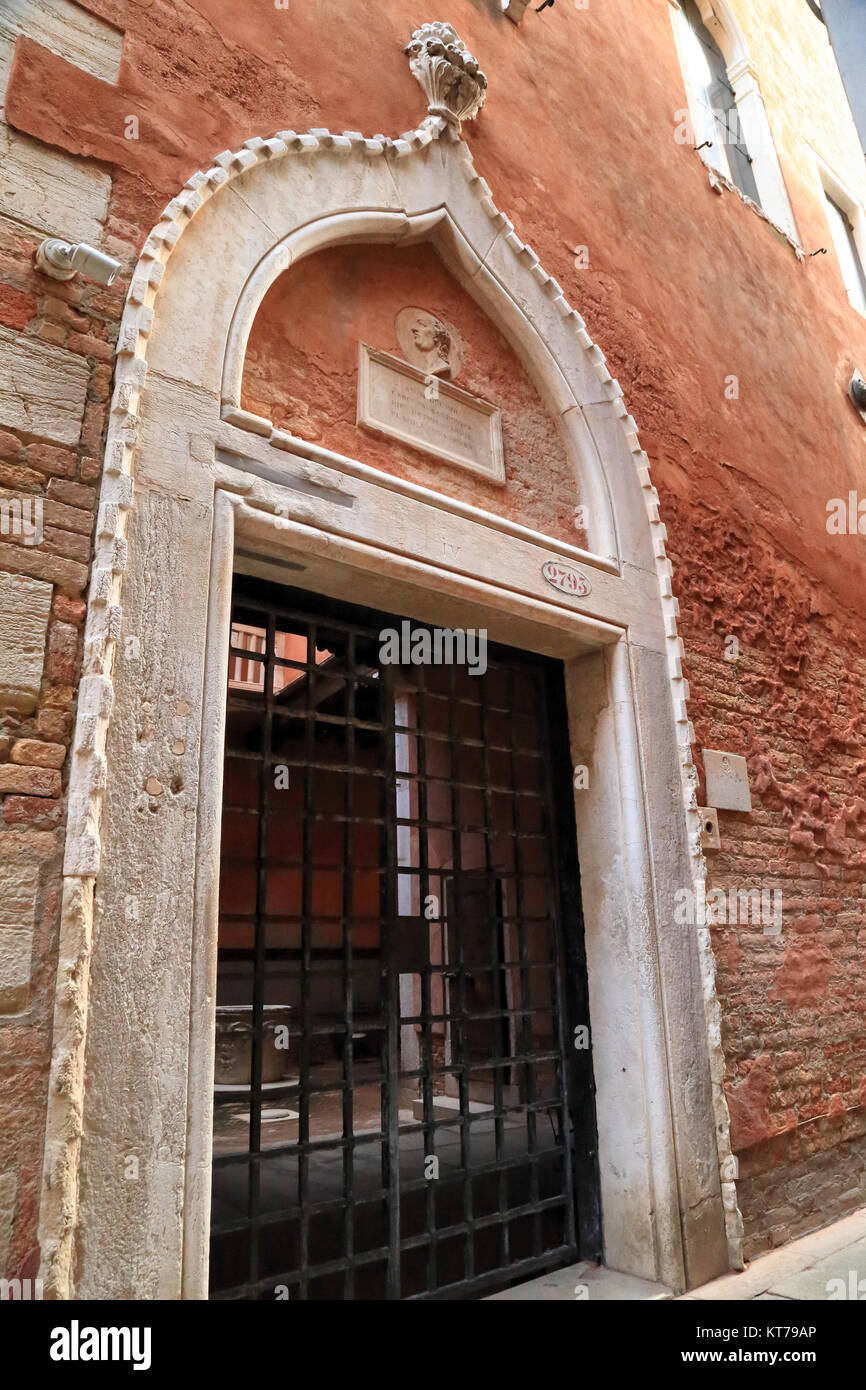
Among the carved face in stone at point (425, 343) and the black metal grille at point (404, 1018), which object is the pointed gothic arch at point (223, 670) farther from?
the carved face in stone at point (425, 343)

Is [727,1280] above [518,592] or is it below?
below

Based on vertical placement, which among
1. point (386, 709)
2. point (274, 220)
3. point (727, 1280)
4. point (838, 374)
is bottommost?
point (727, 1280)

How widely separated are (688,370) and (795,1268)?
399 centimetres

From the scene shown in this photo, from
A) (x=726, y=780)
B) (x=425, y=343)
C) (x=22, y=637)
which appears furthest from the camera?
(x=726, y=780)

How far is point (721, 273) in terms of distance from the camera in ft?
17.1

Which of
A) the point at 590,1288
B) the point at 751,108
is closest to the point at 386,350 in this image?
the point at 590,1288

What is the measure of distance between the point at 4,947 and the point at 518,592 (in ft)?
6.71

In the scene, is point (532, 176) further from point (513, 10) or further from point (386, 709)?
point (386, 709)

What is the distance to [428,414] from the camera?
3.28m

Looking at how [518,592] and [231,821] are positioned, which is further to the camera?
[231,821]

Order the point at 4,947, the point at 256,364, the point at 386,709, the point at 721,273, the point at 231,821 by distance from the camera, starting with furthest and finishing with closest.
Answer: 1. the point at 231,821
2. the point at 721,273
3. the point at 386,709
4. the point at 256,364
5. the point at 4,947

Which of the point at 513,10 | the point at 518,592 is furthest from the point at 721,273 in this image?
the point at 518,592

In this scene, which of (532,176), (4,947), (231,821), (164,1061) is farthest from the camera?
(231,821)

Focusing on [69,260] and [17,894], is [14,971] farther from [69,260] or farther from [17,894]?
[69,260]
